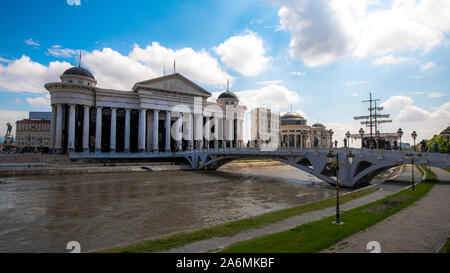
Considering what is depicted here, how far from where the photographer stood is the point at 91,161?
187 feet

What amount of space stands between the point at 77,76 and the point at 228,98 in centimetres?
4990

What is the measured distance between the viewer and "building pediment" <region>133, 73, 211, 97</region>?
233ft

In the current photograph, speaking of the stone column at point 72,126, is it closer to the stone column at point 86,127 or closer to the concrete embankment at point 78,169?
the stone column at point 86,127

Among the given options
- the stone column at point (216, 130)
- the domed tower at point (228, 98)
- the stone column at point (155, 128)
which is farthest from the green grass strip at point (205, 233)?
the domed tower at point (228, 98)

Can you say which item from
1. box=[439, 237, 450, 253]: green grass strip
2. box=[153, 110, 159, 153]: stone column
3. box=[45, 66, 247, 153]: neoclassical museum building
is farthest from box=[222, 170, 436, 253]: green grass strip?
box=[45, 66, 247, 153]: neoclassical museum building

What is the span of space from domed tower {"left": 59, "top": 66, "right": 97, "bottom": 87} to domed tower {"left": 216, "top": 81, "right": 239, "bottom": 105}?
4412 centimetres

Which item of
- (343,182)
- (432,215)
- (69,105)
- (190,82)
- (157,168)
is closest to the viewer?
(432,215)

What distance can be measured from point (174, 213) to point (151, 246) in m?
9.50

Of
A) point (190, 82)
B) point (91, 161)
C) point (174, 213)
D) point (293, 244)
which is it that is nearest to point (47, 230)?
point (174, 213)

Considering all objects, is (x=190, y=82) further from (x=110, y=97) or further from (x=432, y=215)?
(x=432, y=215)

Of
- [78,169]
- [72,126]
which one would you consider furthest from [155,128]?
[78,169]

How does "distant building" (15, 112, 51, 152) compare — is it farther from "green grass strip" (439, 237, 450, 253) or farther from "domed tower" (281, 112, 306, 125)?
"green grass strip" (439, 237, 450, 253)

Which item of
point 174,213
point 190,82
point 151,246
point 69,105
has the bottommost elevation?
point 174,213

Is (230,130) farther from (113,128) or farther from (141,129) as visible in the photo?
(113,128)
